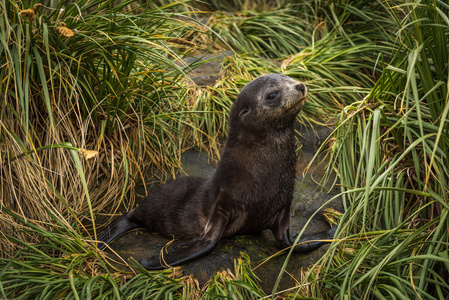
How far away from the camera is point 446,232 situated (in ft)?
9.78

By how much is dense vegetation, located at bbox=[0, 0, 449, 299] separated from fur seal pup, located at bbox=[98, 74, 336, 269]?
1.27 ft

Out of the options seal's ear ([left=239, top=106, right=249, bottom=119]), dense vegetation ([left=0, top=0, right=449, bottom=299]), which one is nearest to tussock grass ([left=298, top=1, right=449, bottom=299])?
dense vegetation ([left=0, top=0, right=449, bottom=299])

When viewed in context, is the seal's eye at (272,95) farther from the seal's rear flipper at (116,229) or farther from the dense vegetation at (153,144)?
the seal's rear flipper at (116,229)

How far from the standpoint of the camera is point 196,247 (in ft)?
12.2

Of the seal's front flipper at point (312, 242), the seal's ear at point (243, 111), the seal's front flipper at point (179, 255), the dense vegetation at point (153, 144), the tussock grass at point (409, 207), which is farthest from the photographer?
the seal's ear at point (243, 111)

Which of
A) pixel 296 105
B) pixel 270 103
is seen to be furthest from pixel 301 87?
pixel 270 103

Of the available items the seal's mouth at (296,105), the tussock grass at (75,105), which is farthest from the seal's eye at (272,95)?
the tussock grass at (75,105)

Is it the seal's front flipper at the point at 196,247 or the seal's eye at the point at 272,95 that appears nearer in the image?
the seal's front flipper at the point at 196,247

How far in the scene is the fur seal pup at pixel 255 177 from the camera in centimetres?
389

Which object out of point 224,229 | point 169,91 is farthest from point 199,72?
point 224,229

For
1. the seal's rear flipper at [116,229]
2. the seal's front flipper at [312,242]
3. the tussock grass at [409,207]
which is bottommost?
the seal's front flipper at [312,242]

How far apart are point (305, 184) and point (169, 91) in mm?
1588

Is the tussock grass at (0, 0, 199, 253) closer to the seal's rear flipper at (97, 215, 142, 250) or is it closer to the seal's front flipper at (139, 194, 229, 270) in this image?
the seal's rear flipper at (97, 215, 142, 250)

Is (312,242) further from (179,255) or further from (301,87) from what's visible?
(301,87)
